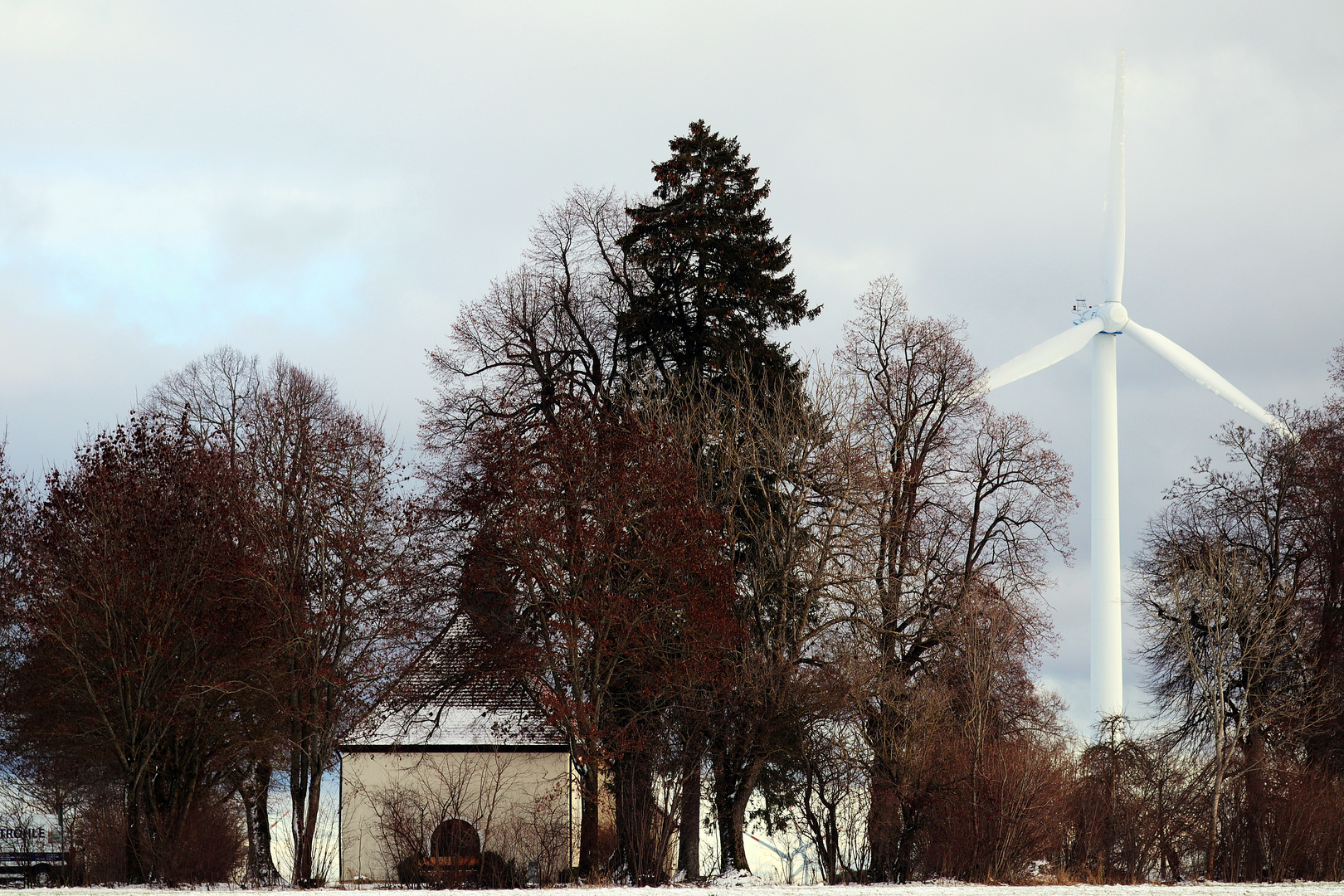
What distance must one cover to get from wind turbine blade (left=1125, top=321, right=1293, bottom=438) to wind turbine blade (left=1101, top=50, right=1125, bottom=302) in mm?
1727

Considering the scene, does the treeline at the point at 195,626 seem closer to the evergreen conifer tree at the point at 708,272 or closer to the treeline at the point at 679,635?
the treeline at the point at 679,635

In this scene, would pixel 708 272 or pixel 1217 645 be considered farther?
pixel 708 272

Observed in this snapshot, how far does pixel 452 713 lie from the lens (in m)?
34.4

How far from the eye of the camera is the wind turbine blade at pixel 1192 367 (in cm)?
4397

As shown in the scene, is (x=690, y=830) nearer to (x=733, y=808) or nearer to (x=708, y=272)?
(x=733, y=808)

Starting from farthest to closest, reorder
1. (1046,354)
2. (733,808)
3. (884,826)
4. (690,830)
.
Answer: (1046,354), (733,808), (690,830), (884,826)

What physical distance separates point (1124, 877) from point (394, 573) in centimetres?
1608

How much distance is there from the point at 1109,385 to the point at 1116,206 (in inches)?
243

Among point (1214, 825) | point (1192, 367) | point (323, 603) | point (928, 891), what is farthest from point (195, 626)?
point (1192, 367)

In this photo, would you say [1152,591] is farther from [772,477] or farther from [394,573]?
[394,573]

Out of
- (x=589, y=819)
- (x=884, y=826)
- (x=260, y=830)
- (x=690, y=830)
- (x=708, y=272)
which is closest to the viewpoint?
(x=589, y=819)

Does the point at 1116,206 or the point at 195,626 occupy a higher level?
the point at 1116,206

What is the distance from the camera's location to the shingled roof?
31031 millimetres

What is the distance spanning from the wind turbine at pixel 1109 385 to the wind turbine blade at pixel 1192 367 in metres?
0.03
